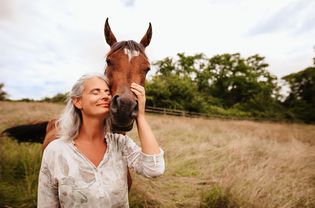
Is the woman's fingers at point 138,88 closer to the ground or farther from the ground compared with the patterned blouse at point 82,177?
farther from the ground

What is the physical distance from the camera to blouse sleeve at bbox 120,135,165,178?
1635 millimetres

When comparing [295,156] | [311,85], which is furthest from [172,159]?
[311,85]

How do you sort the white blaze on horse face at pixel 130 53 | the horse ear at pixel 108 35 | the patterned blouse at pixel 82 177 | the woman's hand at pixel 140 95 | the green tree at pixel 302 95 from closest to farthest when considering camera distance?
1. the patterned blouse at pixel 82 177
2. the woman's hand at pixel 140 95
3. the white blaze on horse face at pixel 130 53
4. the horse ear at pixel 108 35
5. the green tree at pixel 302 95

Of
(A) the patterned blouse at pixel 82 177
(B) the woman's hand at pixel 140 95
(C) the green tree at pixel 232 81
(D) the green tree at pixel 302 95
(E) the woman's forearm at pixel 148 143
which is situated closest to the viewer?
(A) the patterned blouse at pixel 82 177

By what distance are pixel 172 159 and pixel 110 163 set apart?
474 cm

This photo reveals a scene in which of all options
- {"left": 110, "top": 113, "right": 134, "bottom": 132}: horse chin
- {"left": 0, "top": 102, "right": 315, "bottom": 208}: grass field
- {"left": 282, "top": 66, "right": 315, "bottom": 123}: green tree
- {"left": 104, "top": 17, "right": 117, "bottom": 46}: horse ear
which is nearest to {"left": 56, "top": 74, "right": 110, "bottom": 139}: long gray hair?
{"left": 110, "top": 113, "right": 134, "bottom": 132}: horse chin

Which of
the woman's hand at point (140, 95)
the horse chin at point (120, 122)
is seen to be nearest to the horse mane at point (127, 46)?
the woman's hand at point (140, 95)

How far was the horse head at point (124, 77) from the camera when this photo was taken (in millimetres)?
1720

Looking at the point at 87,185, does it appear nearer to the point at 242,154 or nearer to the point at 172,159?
the point at 172,159

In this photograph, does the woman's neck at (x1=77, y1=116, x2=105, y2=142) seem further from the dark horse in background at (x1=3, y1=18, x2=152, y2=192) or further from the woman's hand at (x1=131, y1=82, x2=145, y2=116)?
Answer: the woman's hand at (x1=131, y1=82, x2=145, y2=116)

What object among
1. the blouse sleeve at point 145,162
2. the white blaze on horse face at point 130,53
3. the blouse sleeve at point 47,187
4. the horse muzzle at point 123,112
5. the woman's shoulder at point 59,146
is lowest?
the blouse sleeve at point 47,187

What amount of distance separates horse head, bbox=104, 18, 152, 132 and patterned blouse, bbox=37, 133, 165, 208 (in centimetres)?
25

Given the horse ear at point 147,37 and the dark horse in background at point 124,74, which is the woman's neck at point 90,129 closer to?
the dark horse in background at point 124,74

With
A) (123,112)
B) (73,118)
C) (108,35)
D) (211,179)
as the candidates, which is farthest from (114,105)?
(211,179)
